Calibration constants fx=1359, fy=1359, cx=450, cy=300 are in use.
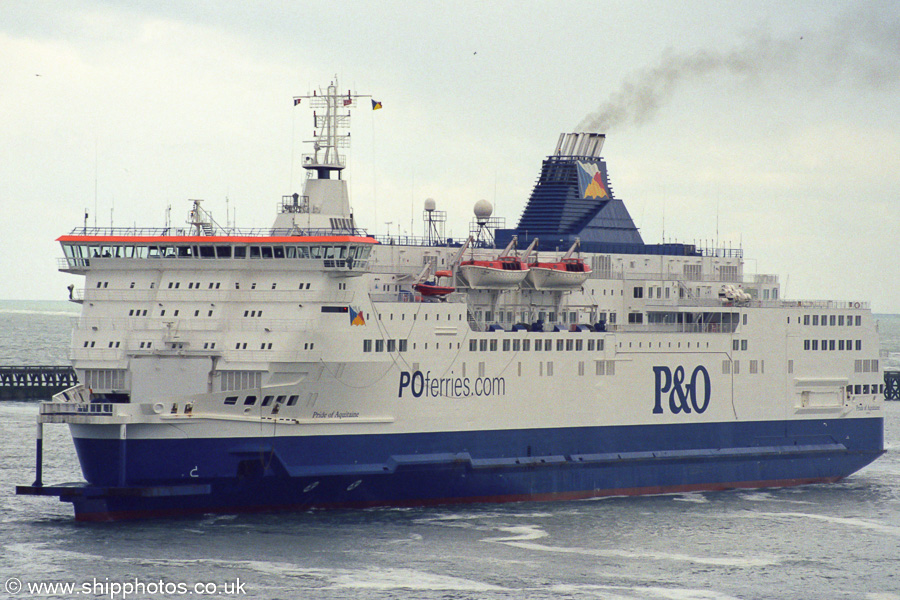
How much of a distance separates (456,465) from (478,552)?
5.02 meters

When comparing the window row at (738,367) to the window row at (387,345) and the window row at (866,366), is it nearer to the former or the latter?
the window row at (866,366)

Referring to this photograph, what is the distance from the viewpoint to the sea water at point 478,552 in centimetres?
2973

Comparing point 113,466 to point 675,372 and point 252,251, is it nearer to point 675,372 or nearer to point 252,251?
point 252,251

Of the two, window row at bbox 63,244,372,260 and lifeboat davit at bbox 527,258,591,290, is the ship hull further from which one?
window row at bbox 63,244,372,260

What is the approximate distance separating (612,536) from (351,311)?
9.07 metres

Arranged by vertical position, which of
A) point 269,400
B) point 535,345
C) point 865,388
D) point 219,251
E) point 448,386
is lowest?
point 269,400

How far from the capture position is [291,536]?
1319 inches

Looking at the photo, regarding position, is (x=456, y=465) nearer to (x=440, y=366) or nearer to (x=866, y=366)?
(x=440, y=366)

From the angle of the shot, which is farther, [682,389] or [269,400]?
[682,389]

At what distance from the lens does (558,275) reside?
40906mm

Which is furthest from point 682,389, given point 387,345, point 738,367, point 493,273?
point 387,345

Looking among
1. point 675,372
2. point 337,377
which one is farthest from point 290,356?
point 675,372

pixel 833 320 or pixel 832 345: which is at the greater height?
pixel 833 320

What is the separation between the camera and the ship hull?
113ft
